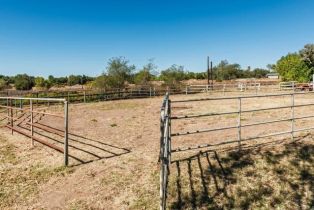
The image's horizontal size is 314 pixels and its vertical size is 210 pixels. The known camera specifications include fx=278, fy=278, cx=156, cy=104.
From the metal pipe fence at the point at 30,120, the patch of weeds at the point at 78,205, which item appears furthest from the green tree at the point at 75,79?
the patch of weeds at the point at 78,205

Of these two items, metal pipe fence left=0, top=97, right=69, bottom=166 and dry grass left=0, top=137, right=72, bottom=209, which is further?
metal pipe fence left=0, top=97, right=69, bottom=166

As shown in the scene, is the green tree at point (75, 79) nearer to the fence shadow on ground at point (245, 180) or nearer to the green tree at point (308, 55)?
the green tree at point (308, 55)

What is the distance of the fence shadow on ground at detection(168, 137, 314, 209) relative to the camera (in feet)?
16.3

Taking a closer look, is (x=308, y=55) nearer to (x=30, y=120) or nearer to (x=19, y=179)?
(x=30, y=120)

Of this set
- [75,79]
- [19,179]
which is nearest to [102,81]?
[19,179]

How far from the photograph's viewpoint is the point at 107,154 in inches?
291

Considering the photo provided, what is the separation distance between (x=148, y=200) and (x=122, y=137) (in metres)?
4.59

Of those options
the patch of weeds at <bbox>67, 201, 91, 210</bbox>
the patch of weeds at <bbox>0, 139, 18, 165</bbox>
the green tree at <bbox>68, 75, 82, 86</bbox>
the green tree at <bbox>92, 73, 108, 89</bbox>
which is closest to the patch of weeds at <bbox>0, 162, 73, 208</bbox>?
the patch of weeds at <bbox>0, 139, 18, 165</bbox>

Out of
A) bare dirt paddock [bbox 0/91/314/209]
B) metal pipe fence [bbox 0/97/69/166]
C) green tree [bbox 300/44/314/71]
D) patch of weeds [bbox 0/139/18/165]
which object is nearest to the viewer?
bare dirt paddock [bbox 0/91/314/209]

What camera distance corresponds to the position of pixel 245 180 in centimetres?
565

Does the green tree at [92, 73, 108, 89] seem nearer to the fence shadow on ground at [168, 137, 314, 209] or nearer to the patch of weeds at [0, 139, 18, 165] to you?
the patch of weeds at [0, 139, 18, 165]

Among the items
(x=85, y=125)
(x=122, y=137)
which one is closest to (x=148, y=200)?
(x=122, y=137)

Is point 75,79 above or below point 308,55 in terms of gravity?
below

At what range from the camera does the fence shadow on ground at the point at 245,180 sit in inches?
196
